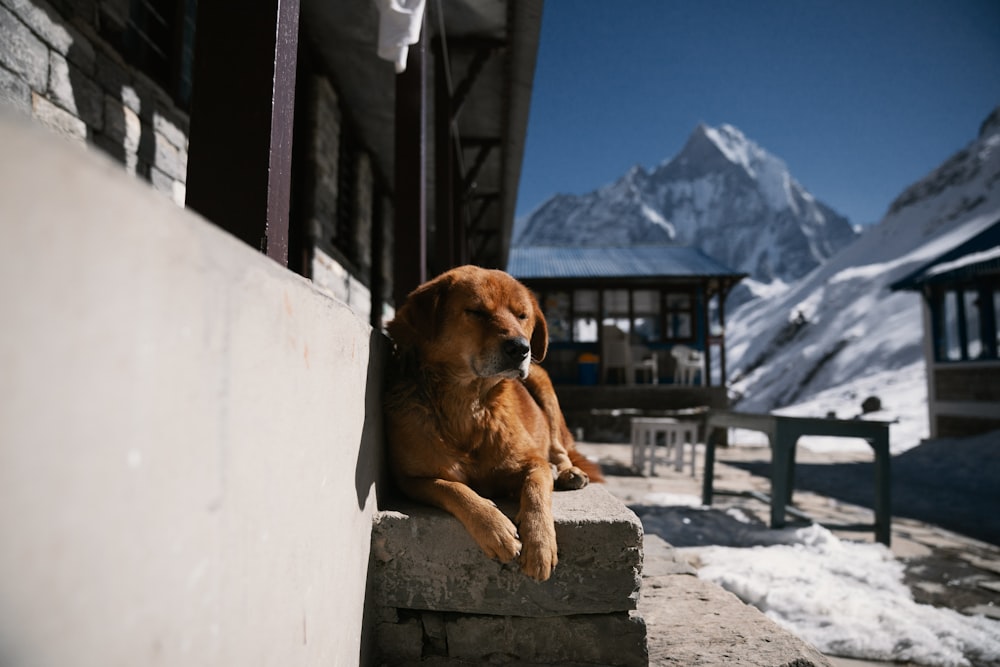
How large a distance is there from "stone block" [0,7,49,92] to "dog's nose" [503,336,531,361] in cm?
269

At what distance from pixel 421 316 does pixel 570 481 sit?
95 cm

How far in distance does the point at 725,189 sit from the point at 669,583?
126 meters

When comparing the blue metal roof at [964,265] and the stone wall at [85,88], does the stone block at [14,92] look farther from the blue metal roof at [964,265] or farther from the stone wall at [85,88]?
the blue metal roof at [964,265]

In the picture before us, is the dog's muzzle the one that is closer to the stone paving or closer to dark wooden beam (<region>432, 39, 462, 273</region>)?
the stone paving

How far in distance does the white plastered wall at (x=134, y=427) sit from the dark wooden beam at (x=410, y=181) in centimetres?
233

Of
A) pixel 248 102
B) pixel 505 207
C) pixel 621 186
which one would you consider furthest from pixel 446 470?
pixel 621 186

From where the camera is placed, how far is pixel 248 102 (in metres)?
1.51

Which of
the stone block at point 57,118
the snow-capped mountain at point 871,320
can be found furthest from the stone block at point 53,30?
the snow-capped mountain at point 871,320

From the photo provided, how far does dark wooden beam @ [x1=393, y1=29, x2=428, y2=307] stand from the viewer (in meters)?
3.32

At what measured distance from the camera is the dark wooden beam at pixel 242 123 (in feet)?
4.78

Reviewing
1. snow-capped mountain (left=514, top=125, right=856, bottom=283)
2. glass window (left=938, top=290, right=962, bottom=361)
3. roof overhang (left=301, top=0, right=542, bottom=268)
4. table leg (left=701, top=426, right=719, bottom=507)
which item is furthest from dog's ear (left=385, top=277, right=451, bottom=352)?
snow-capped mountain (left=514, top=125, right=856, bottom=283)

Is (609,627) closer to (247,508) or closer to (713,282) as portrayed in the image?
(247,508)

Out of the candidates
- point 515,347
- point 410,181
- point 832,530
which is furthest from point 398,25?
point 832,530

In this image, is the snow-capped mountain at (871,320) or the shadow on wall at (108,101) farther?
the snow-capped mountain at (871,320)
